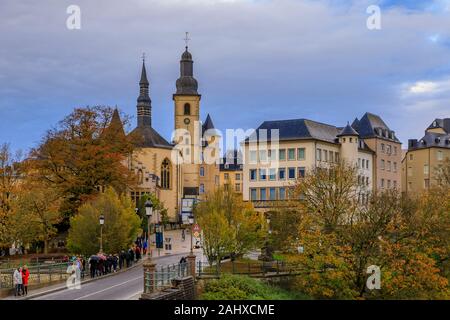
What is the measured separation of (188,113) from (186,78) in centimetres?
648

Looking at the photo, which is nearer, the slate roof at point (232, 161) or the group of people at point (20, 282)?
the group of people at point (20, 282)

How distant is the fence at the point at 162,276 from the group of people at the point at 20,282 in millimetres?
6589

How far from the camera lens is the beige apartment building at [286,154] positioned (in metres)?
93.3

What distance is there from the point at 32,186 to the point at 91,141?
319 inches

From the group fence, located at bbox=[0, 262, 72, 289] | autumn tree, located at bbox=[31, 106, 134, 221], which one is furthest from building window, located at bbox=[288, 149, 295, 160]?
fence, located at bbox=[0, 262, 72, 289]

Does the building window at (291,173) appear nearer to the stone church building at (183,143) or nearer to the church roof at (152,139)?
the church roof at (152,139)

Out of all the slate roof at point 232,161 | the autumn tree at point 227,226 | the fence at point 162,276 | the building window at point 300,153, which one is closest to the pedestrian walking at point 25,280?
the fence at point 162,276

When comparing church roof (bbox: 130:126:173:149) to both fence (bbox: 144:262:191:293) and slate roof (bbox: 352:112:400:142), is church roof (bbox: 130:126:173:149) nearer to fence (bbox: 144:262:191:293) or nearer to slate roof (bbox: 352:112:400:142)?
slate roof (bbox: 352:112:400:142)

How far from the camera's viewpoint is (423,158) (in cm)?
12288

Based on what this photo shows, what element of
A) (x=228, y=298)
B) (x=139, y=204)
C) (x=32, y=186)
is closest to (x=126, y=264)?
(x=32, y=186)

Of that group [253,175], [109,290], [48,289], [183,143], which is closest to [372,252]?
[109,290]

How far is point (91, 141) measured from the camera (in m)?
71.2

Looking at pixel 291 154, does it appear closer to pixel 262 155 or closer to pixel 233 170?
pixel 262 155
